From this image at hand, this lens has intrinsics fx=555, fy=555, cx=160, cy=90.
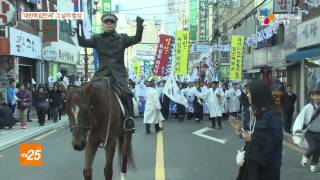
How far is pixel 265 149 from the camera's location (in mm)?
5176

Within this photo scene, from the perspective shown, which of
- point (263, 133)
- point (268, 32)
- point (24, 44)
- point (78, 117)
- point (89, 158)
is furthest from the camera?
point (24, 44)

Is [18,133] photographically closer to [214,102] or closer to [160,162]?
[214,102]

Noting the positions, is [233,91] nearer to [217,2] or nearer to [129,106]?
[129,106]

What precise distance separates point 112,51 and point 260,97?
134 inches

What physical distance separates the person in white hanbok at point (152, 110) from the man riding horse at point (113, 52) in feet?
35.0

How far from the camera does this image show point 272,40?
3441 centimetres

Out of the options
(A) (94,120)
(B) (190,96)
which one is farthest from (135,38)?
(B) (190,96)

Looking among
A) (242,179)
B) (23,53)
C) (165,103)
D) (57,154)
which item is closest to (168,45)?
(165,103)

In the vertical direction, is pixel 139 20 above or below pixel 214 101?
above

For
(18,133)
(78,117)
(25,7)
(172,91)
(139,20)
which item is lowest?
(18,133)

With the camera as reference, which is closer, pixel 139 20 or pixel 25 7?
pixel 139 20

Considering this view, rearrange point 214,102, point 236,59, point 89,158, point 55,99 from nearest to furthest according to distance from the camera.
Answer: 1. point 89,158
2. point 214,102
3. point 55,99
4. point 236,59

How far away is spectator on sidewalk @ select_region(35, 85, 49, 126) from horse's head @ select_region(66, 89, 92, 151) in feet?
52.4

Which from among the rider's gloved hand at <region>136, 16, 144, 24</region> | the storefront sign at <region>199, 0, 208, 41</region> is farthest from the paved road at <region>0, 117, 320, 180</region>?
the storefront sign at <region>199, 0, 208, 41</region>
